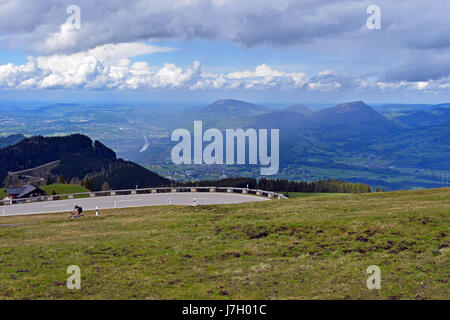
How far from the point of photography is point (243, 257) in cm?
2086

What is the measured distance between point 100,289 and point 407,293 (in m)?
12.8

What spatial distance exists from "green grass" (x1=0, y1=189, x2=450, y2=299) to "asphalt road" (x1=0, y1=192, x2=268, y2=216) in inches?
810

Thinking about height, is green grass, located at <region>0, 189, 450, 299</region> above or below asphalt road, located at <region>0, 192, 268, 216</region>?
above

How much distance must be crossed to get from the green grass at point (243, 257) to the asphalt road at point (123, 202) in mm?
20584

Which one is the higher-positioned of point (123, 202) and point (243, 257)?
point (243, 257)

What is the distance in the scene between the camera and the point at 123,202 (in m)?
56.6

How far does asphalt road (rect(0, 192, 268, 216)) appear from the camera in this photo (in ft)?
172

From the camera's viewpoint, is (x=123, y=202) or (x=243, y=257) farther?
(x=123, y=202)

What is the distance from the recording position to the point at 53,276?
1825 cm

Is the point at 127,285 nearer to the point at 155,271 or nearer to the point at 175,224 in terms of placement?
the point at 155,271

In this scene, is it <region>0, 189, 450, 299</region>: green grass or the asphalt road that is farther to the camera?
the asphalt road

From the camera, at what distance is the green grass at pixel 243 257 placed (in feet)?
50.8

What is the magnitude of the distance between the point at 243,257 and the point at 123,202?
129ft
